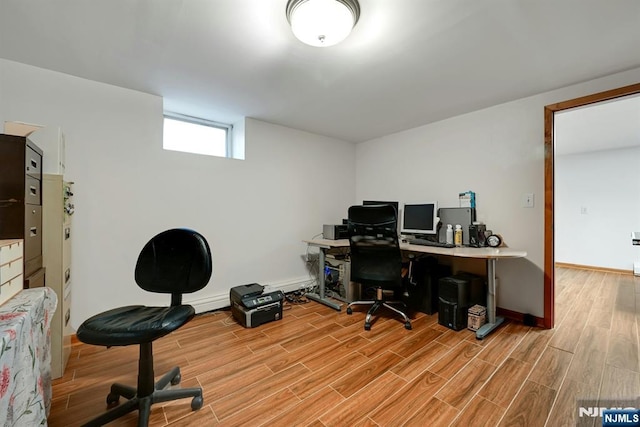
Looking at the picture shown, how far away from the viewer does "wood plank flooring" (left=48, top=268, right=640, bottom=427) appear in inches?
54.1

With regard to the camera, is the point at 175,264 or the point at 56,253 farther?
the point at 56,253

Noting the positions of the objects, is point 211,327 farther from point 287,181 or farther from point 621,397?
point 621,397

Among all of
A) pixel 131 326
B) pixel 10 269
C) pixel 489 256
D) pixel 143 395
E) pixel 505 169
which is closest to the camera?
pixel 10 269

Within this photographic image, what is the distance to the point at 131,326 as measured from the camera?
3.96 feet

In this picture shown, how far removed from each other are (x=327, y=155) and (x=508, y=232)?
8.04 feet

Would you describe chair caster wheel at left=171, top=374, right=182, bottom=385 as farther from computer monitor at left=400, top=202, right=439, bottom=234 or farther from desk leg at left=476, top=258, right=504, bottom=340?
computer monitor at left=400, top=202, right=439, bottom=234

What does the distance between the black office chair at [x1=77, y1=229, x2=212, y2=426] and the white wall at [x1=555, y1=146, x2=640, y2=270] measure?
21.8ft

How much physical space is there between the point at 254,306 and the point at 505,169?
Answer: 9.44 feet

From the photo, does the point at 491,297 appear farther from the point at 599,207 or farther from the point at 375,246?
the point at 599,207

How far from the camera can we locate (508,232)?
262cm

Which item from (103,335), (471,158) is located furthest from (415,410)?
(471,158)

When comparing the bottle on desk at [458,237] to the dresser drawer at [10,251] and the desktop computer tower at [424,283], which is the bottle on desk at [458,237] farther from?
the dresser drawer at [10,251]

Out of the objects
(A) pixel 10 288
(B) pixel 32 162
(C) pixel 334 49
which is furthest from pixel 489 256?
(B) pixel 32 162

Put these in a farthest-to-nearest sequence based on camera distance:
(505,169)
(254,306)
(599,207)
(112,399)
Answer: (599,207) → (505,169) → (254,306) → (112,399)
